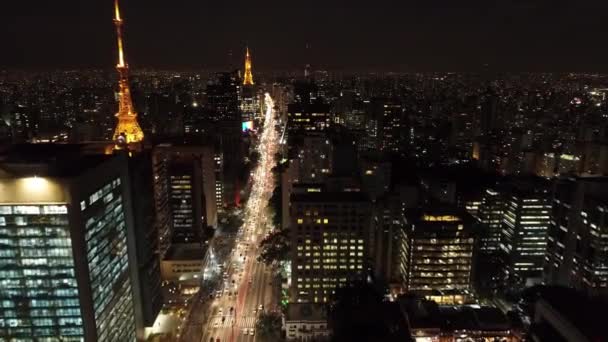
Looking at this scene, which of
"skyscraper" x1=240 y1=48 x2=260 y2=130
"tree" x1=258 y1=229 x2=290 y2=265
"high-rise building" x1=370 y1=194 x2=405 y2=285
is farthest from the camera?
"skyscraper" x1=240 y1=48 x2=260 y2=130

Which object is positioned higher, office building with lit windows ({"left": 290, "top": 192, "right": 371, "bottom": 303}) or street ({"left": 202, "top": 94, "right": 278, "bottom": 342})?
office building with lit windows ({"left": 290, "top": 192, "right": 371, "bottom": 303})

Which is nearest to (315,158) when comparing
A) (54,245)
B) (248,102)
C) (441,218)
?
(441,218)

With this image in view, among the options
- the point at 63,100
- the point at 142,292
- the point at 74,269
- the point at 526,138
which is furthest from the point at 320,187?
the point at 63,100

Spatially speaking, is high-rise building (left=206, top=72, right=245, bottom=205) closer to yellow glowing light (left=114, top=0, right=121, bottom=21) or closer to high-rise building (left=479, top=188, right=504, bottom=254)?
yellow glowing light (left=114, top=0, right=121, bottom=21)

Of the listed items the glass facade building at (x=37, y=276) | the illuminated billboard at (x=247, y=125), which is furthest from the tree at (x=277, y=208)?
the illuminated billboard at (x=247, y=125)

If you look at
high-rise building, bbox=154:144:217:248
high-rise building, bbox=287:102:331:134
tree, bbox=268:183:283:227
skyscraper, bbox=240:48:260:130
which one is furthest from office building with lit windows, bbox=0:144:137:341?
skyscraper, bbox=240:48:260:130
